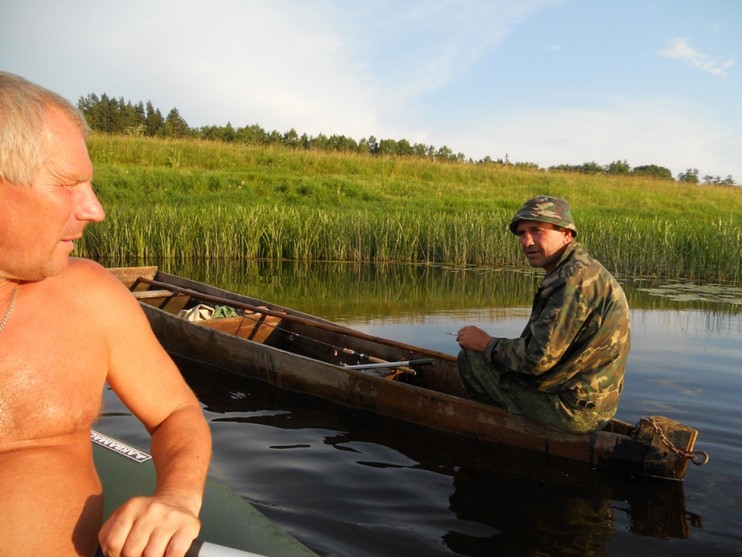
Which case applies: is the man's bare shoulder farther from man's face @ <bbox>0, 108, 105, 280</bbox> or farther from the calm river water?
the calm river water

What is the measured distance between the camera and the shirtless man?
133 cm

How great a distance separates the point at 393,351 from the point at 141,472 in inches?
154

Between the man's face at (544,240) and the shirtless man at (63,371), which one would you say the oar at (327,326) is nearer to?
the man's face at (544,240)

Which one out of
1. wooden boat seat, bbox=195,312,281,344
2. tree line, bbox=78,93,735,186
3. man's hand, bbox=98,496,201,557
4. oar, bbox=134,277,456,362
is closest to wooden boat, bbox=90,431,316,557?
man's hand, bbox=98,496,201,557

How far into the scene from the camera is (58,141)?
1399 mm

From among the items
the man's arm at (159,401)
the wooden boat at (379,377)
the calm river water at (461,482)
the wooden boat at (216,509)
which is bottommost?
the calm river water at (461,482)

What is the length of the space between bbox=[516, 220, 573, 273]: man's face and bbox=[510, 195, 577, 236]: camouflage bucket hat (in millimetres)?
76

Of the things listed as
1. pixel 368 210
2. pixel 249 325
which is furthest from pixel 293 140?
pixel 249 325

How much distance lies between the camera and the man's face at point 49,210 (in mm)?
1367

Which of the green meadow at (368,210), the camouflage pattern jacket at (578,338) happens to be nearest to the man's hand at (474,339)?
the camouflage pattern jacket at (578,338)

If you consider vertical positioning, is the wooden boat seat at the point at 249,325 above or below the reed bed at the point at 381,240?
below

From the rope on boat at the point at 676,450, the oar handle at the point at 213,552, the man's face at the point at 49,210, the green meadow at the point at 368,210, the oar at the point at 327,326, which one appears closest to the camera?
the oar handle at the point at 213,552

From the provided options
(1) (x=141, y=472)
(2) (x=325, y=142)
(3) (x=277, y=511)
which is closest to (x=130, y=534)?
(1) (x=141, y=472)

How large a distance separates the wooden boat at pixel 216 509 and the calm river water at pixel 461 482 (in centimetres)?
136
